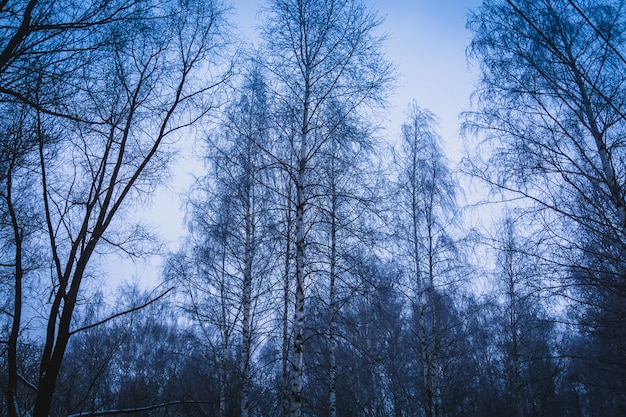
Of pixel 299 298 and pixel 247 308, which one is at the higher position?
pixel 247 308

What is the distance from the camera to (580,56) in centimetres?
519

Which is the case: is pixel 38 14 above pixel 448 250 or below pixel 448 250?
below

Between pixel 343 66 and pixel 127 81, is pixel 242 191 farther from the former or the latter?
pixel 127 81

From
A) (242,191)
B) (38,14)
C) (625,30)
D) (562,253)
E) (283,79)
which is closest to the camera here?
(38,14)

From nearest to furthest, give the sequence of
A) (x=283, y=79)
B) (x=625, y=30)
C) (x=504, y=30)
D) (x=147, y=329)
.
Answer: (x=625, y=30), (x=504, y=30), (x=283, y=79), (x=147, y=329)

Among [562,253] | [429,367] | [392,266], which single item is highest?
[392,266]

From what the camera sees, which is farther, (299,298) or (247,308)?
(247,308)

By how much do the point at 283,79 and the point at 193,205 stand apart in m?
4.81

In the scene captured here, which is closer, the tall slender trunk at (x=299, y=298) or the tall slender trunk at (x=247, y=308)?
the tall slender trunk at (x=299, y=298)

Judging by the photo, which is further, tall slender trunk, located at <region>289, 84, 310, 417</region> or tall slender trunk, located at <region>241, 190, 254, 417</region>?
tall slender trunk, located at <region>241, 190, 254, 417</region>

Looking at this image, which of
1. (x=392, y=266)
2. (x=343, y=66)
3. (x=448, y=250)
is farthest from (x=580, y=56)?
(x=392, y=266)

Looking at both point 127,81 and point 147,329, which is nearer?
point 127,81

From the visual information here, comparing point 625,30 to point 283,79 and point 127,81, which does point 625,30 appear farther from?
point 127,81

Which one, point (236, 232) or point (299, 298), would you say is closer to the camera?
point (299, 298)
